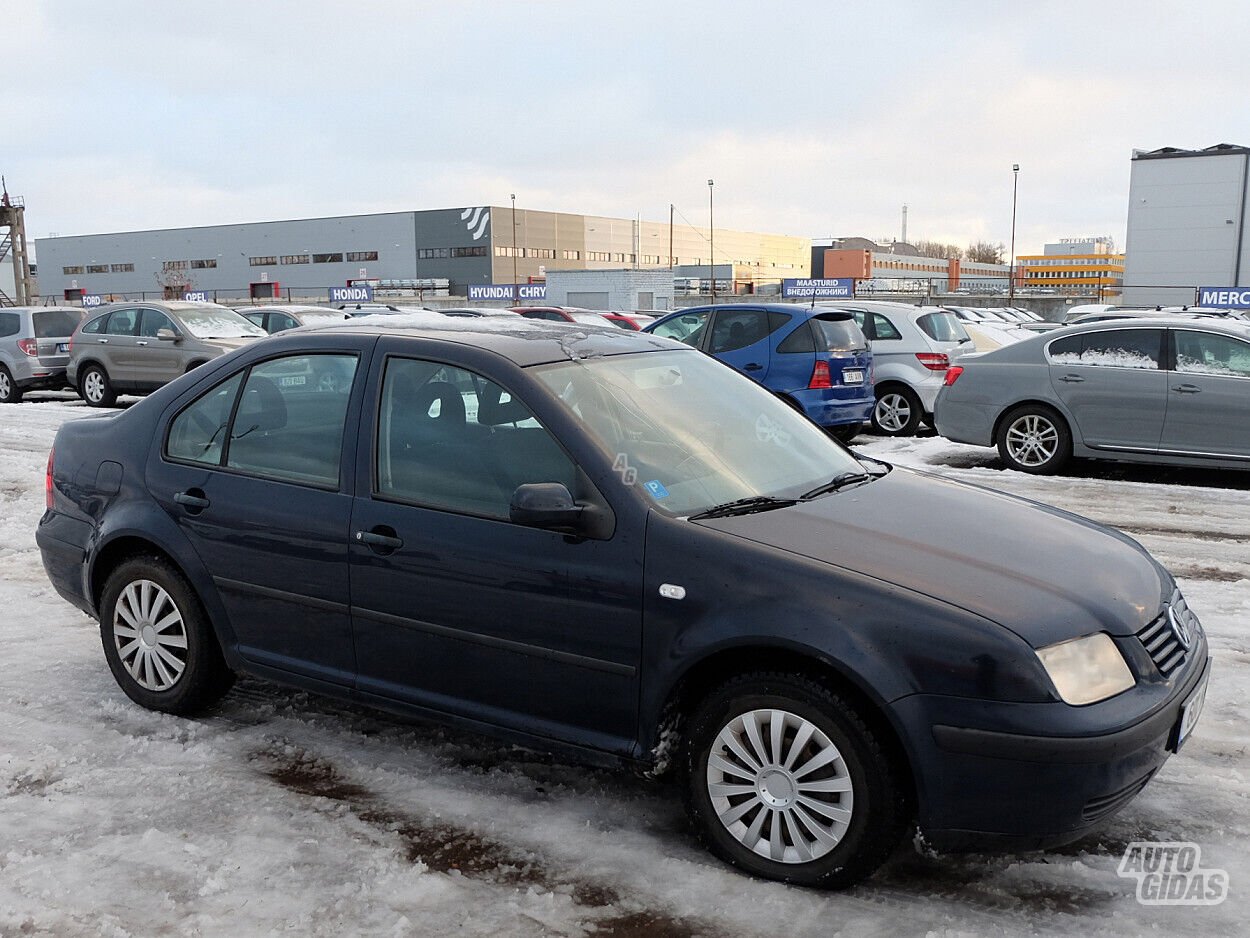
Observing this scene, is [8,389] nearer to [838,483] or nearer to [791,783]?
[838,483]

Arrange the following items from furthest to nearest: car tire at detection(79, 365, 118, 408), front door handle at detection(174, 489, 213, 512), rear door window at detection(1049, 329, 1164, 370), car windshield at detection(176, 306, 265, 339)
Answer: car tire at detection(79, 365, 118, 408), car windshield at detection(176, 306, 265, 339), rear door window at detection(1049, 329, 1164, 370), front door handle at detection(174, 489, 213, 512)

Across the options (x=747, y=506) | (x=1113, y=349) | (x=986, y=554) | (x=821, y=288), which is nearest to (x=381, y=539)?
(x=747, y=506)

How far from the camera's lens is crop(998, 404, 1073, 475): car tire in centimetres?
1012

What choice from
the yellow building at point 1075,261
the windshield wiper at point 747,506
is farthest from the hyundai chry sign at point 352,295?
the yellow building at point 1075,261

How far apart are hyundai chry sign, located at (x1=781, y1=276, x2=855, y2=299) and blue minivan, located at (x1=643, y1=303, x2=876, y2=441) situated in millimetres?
26249

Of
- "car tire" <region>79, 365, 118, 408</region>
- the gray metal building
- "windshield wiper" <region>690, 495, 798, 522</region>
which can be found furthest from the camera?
the gray metal building

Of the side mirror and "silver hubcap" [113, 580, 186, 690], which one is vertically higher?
the side mirror

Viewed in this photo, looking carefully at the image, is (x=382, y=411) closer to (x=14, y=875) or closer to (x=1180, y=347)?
(x=14, y=875)

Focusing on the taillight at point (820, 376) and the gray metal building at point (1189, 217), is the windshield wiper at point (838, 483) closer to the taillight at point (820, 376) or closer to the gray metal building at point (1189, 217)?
the taillight at point (820, 376)

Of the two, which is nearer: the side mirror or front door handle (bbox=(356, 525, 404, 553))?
the side mirror

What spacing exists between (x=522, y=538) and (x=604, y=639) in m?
0.42

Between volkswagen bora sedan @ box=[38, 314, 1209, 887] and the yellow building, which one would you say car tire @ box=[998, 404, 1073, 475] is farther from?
the yellow building

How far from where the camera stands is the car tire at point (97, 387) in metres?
16.5

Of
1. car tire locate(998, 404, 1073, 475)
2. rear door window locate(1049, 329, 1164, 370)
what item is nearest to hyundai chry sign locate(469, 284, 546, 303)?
car tire locate(998, 404, 1073, 475)
